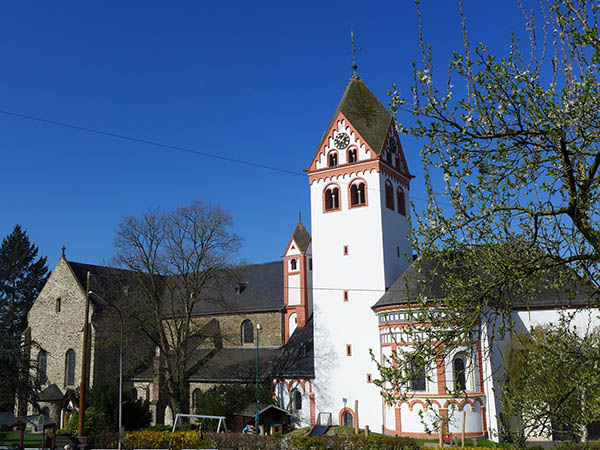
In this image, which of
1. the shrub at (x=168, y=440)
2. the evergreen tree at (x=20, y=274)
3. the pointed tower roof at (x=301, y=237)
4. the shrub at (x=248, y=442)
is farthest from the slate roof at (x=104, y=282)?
the evergreen tree at (x=20, y=274)

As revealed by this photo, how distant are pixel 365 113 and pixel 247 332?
1852cm

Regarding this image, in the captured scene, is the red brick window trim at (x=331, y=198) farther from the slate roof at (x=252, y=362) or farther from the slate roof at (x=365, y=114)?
the slate roof at (x=252, y=362)

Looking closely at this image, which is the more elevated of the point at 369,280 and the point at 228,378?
the point at 369,280

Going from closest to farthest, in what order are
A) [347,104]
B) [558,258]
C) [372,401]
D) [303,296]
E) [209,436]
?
[558,258] → [209,436] → [372,401] → [347,104] → [303,296]

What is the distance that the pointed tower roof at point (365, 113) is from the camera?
33594mm

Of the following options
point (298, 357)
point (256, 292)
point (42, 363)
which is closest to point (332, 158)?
point (298, 357)

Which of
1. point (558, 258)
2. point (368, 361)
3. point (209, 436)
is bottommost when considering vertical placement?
point (209, 436)

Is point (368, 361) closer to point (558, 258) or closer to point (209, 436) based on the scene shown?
point (209, 436)

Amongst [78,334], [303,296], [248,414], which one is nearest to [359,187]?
[303,296]

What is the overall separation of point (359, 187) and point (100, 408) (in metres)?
19.7

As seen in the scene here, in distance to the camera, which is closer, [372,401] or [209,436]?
[209,436]

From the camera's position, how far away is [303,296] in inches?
1506

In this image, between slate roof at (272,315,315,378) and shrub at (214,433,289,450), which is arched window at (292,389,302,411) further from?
shrub at (214,433,289,450)

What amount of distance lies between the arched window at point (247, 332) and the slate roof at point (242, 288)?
1.12 m
